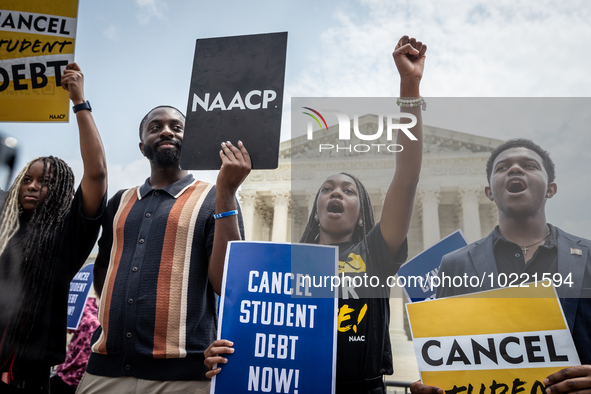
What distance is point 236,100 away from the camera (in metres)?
2.19

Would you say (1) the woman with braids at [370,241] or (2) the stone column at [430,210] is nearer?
(1) the woman with braids at [370,241]

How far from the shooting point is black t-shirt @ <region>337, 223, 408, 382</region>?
7.30 feet

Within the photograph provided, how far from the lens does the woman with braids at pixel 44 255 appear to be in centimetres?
237

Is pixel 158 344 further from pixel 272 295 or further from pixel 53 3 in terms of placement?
pixel 53 3

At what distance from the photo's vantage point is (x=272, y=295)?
1.93 meters

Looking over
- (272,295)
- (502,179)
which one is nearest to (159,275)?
(272,295)

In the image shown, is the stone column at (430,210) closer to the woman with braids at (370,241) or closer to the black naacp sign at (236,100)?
the woman with braids at (370,241)

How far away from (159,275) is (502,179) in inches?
71.8

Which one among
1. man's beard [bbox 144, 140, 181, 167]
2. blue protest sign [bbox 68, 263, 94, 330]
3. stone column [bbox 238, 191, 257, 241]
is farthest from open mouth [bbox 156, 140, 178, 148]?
stone column [bbox 238, 191, 257, 241]

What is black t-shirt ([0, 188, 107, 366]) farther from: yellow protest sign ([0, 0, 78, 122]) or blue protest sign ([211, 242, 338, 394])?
blue protest sign ([211, 242, 338, 394])

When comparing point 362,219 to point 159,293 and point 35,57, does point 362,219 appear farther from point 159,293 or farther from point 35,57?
point 35,57

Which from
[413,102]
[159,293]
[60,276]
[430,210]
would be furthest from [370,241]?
[430,210]

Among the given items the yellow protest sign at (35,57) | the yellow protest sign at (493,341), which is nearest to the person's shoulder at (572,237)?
the yellow protest sign at (493,341)

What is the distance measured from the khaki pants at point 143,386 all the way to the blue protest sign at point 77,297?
120 inches
